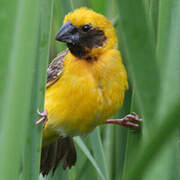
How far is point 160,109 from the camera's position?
0.65 m

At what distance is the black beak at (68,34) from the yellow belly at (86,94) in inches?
4.7

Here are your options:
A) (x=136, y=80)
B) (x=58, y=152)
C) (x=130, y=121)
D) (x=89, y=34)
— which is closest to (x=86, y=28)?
(x=89, y=34)

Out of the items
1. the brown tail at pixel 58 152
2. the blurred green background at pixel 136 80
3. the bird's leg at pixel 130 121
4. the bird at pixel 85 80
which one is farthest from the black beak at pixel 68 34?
the blurred green background at pixel 136 80

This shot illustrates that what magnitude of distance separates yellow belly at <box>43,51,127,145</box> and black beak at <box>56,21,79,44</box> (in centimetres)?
12

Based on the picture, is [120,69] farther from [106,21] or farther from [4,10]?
[4,10]

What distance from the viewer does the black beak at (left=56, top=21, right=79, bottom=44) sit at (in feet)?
6.00

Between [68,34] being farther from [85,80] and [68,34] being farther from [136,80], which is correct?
[136,80]

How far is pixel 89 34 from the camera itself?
79.3 inches

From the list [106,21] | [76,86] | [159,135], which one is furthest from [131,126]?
[159,135]

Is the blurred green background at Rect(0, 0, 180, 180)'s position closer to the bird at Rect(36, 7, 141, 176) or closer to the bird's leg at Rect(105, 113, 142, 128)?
the bird's leg at Rect(105, 113, 142, 128)

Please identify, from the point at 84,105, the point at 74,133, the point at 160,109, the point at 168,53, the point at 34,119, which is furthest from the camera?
the point at 74,133

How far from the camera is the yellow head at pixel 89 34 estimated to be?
1.94 meters

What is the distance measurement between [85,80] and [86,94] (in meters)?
0.07

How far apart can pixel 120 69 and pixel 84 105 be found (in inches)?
10.7
